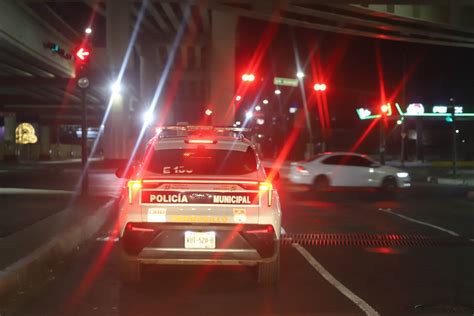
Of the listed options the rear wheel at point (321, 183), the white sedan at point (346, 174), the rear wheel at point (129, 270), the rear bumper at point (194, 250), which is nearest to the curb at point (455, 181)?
the white sedan at point (346, 174)

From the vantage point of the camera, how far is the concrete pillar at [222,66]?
161 ft

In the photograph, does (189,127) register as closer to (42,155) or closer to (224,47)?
(224,47)

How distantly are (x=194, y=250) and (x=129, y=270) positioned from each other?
0.97 meters

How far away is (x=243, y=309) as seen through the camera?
21.5 ft

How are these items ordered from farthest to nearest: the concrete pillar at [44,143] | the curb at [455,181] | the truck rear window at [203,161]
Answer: the concrete pillar at [44,143] < the curb at [455,181] < the truck rear window at [203,161]

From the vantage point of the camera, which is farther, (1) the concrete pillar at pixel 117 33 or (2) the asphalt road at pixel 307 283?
(1) the concrete pillar at pixel 117 33

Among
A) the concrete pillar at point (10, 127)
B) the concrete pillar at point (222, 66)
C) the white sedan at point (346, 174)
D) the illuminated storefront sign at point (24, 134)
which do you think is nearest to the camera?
the white sedan at point (346, 174)

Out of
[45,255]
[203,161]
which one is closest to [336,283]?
[203,161]

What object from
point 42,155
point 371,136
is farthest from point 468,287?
point 371,136

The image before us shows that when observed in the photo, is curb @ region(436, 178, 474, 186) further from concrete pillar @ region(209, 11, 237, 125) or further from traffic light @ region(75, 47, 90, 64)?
concrete pillar @ region(209, 11, 237, 125)

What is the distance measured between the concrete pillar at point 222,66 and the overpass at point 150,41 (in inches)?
3.1

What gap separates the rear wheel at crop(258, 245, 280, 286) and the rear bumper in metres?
0.34

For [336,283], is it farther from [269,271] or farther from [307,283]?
[269,271]

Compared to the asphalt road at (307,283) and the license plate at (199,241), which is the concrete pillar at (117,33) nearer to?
the asphalt road at (307,283)
